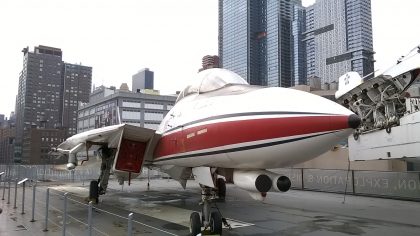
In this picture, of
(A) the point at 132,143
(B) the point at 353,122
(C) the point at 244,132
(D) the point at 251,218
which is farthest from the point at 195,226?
(D) the point at 251,218

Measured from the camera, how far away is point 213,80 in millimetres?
7438

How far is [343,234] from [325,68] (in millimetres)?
92638

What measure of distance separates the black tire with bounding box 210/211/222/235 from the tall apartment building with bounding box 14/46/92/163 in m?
139

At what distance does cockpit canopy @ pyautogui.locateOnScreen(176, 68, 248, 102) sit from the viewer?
725 centimetres

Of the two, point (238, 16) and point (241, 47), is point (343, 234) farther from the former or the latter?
point (238, 16)

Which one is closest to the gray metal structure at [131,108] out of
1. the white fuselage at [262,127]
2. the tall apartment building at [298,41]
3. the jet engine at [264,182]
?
the tall apartment building at [298,41]

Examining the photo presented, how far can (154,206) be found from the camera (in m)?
13.1

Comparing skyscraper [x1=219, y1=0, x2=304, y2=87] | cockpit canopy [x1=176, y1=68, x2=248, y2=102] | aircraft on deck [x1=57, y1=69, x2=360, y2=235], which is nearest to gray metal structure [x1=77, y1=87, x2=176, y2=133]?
skyscraper [x1=219, y1=0, x2=304, y2=87]

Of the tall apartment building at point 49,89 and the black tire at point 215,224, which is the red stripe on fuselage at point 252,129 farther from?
the tall apartment building at point 49,89

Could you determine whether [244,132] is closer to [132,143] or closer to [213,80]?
[213,80]

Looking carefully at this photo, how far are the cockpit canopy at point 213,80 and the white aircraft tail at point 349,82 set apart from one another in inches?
303

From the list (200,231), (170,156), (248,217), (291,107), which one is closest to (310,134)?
(291,107)

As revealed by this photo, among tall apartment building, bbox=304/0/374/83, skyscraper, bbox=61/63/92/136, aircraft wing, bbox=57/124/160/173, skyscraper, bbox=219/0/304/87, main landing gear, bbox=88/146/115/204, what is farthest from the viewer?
skyscraper, bbox=61/63/92/136

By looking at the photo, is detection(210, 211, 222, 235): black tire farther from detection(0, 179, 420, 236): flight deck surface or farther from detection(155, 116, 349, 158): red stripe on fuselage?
detection(155, 116, 349, 158): red stripe on fuselage
